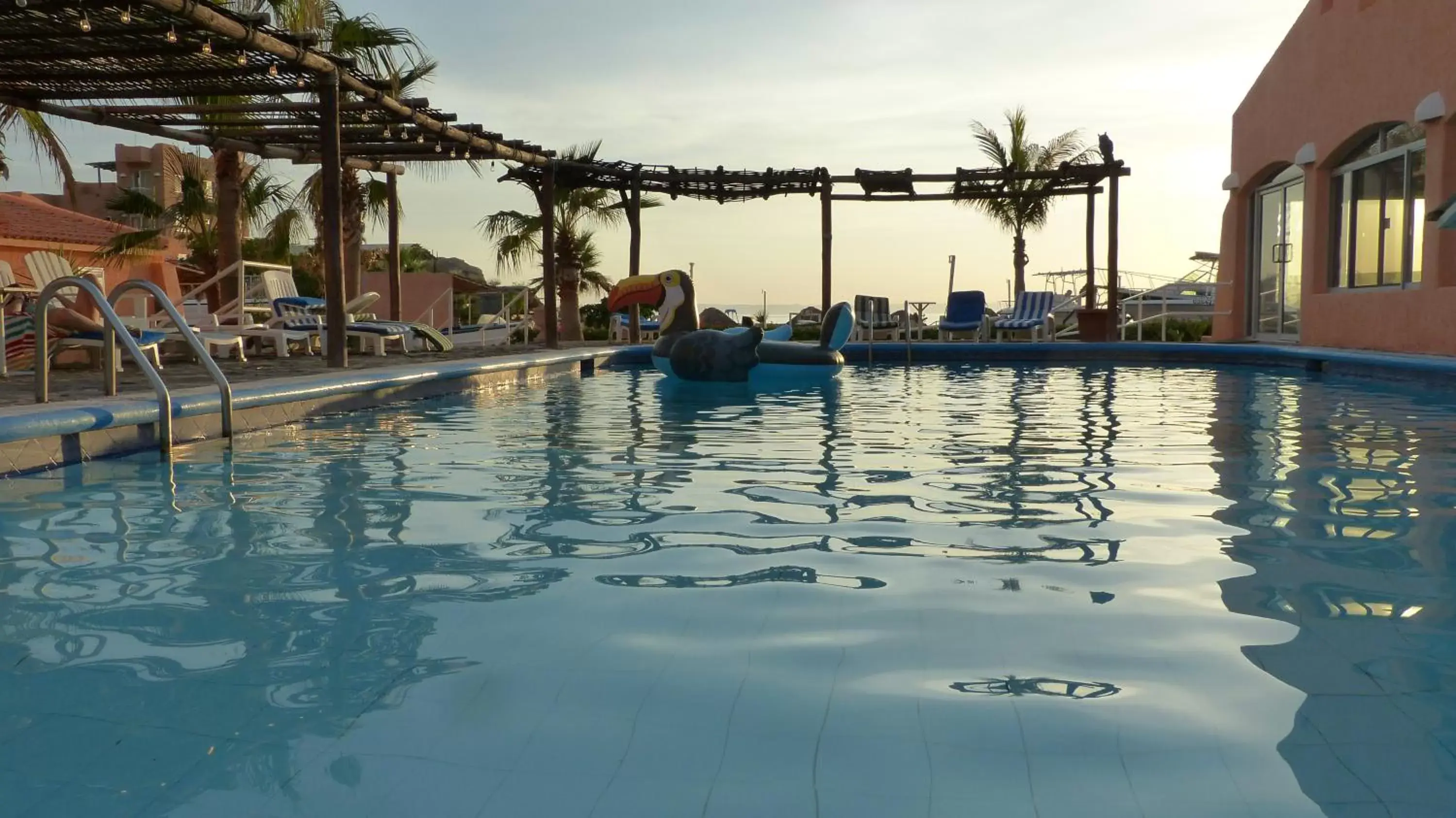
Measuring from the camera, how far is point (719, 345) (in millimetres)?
10992

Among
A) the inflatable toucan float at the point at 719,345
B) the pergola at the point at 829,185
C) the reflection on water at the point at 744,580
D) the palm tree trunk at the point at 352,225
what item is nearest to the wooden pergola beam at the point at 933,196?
the pergola at the point at 829,185

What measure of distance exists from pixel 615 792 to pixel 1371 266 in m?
15.3

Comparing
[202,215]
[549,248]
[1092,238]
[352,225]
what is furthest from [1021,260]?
[202,215]

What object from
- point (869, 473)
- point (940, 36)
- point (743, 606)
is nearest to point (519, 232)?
point (940, 36)

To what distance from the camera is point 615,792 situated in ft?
6.58

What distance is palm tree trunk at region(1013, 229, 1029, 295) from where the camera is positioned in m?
28.7

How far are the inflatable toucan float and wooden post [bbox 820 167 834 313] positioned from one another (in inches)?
270

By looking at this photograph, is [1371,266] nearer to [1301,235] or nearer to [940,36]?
[1301,235]

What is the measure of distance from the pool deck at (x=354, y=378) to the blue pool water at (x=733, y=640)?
0.33 meters

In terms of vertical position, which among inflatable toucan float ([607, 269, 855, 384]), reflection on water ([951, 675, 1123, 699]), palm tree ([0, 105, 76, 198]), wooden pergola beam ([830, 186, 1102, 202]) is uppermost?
palm tree ([0, 105, 76, 198])

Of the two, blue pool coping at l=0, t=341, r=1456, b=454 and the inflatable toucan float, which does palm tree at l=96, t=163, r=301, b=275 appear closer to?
blue pool coping at l=0, t=341, r=1456, b=454

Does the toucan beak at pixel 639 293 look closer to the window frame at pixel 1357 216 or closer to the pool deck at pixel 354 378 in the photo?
the pool deck at pixel 354 378

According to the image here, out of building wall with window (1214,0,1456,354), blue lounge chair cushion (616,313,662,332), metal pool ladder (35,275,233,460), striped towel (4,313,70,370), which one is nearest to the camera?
metal pool ladder (35,275,233,460)

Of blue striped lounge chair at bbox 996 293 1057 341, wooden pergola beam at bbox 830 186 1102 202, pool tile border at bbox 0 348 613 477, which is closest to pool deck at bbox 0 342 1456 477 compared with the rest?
pool tile border at bbox 0 348 613 477
